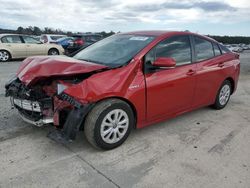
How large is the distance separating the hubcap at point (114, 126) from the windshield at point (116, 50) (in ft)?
2.32

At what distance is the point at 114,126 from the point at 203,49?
245 cm

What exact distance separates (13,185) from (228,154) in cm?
272

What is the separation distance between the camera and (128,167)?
3.32m

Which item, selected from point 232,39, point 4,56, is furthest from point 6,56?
point 232,39

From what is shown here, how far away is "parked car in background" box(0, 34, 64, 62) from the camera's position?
1465 cm

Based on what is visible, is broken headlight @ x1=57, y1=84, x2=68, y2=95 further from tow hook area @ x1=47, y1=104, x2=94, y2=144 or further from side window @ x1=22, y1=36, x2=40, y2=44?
side window @ x1=22, y1=36, x2=40, y2=44

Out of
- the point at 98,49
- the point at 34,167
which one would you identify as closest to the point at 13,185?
the point at 34,167

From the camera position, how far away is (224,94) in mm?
5738

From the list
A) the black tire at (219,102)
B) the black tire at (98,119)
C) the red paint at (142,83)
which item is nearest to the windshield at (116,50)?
the red paint at (142,83)

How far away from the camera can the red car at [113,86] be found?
3469 mm

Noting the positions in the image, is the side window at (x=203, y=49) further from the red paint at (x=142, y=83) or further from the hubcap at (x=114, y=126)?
the hubcap at (x=114, y=126)

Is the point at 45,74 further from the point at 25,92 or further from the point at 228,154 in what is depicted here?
the point at 228,154

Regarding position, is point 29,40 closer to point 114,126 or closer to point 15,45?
point 15,45

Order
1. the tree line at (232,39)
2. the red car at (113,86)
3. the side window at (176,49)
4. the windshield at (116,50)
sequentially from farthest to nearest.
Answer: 1. the tree line at (232,39)
2. the side window at (176,49)
3. the windshield at (116,50)
4. the red car at (113,86)
